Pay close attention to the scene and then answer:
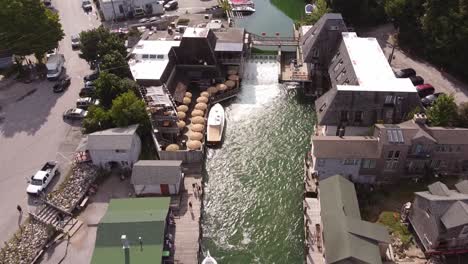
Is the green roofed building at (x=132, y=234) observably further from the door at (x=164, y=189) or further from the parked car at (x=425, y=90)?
the parked car at (x=425, y=90)

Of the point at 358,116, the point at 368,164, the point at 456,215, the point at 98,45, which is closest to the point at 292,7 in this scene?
the point at 98,45

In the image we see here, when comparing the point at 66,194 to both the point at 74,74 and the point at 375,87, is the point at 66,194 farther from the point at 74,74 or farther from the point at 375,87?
the point at 375,87

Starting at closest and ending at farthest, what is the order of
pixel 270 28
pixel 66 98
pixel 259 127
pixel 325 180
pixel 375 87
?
pixel 325 180
pixel 375 87
pixel 259 127
pixel 66 98
pixel 270 28

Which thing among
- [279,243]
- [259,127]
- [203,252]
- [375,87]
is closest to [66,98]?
[259,127]

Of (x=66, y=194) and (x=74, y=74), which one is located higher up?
(x=74, y=74)

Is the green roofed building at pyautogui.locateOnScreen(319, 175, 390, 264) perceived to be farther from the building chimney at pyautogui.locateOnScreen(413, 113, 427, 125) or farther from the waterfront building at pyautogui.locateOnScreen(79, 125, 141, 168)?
the waterfront building at pyautogui.locateOnScreen(79, 125, 141, 168)

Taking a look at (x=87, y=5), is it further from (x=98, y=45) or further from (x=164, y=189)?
(x=164, y=189)

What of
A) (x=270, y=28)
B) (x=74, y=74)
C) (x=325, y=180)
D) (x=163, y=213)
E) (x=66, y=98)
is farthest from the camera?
(x=270, y=28)
